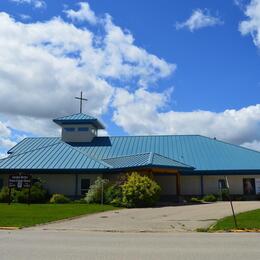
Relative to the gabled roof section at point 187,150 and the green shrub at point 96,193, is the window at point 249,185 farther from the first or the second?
the green shrub at point 96,193

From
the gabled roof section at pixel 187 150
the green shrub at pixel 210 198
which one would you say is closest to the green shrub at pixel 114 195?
the green shrub at pixel 210 198

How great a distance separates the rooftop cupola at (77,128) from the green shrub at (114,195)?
12683 millimetres

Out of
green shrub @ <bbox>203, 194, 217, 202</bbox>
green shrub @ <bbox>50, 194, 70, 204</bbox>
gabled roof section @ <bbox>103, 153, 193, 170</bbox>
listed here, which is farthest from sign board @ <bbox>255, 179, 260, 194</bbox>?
green shrub @ <bbox>50, 194, 70, 204</bbox>

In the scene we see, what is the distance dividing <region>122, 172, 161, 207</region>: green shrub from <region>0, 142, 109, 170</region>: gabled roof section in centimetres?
538

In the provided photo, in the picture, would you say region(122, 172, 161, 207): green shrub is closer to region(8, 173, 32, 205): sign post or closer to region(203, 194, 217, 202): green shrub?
region(8, 173, 32, 205): sign post

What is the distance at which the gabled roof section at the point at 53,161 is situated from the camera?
35.2 metres

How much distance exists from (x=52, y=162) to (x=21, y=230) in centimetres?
1998

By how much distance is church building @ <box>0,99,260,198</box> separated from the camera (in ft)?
115

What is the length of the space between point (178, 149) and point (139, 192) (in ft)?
42.3

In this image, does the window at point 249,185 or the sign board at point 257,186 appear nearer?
the sign board at point 257,186

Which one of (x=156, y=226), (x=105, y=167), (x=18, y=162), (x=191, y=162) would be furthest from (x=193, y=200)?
(x=156, y=226)

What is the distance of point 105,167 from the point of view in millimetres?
34625

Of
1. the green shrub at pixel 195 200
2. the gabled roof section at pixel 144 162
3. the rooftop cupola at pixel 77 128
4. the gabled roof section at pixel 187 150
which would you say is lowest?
the green shrub at pixel 195 200

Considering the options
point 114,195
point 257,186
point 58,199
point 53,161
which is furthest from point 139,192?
point 257,186
